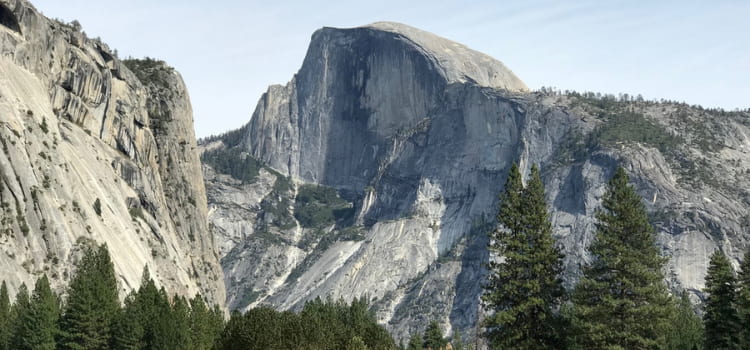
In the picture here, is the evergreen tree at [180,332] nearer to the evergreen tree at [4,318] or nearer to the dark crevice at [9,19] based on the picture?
the evergreen tree at [4,318]

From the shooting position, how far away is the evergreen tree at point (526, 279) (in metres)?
86.2

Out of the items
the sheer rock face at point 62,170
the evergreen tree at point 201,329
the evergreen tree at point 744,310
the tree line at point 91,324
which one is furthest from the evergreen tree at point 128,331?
the evergreen tree at point 744,310

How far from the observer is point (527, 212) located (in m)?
89.1

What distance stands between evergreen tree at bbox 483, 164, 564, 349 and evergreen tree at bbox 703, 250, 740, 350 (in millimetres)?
23028

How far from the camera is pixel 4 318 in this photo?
118250 millimetres

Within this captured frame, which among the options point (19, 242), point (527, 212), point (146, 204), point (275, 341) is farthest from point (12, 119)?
point (527, 212)

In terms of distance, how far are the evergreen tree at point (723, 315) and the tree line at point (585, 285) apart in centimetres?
1952

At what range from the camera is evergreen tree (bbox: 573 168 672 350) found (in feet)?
275

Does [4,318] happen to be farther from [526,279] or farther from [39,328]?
[526,279]

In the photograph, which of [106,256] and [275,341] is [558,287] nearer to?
[275,341]

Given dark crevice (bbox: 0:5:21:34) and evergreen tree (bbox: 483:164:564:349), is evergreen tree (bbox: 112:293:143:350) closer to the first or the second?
evergreen tree (bbox: 483:164:564:349)

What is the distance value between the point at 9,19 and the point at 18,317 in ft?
219

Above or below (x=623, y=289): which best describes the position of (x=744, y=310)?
below

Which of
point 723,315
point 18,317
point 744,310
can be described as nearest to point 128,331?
point 18,317
